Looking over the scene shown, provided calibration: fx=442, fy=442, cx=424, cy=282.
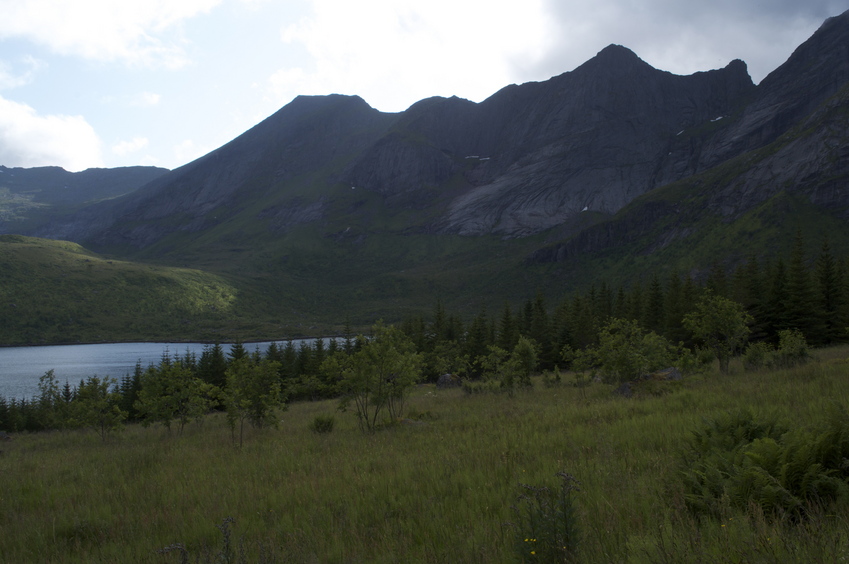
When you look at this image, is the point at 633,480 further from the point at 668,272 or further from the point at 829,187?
the point at 829,187

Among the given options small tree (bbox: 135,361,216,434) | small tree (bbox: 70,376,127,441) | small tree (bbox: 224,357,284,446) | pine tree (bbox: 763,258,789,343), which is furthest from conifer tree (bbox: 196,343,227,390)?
pine tree (bbox: 763,258,789,343)

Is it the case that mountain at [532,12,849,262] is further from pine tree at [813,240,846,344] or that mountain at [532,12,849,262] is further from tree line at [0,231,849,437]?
tree line at [0,231,849,437]

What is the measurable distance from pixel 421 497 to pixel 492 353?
21634 mm

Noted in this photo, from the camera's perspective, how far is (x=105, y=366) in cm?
8906

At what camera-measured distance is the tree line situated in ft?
55.8

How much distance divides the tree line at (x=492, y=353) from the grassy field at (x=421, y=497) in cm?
408

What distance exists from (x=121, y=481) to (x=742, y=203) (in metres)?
150

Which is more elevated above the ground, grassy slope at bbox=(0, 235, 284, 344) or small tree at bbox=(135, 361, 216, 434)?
grassy slope at bbox=(0, 235, 284, 344)

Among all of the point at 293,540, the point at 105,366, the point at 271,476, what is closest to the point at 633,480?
the point at 293,540

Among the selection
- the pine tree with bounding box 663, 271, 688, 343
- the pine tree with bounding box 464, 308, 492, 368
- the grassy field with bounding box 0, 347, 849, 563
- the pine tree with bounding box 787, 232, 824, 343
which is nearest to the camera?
the grassy field with bounding box 0, 347, 849, 563

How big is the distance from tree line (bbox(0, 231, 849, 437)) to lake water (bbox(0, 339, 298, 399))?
27123 mm

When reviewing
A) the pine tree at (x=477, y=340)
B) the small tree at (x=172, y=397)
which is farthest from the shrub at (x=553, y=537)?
the pine tree at (x=477, y=340)

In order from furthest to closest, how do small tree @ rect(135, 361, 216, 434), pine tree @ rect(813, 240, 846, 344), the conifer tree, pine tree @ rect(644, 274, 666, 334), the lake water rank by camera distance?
1. the lake water
2. pine tree @ rect(644, 274, 666, 334)
3. the conifer tree
4. pine tree @ rect(813, 240, 846, 344)
5. small tree @ rect(135, 361, 216, 434)

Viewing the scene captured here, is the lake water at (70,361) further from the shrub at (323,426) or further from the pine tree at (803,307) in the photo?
the pine tree at (803,307)
